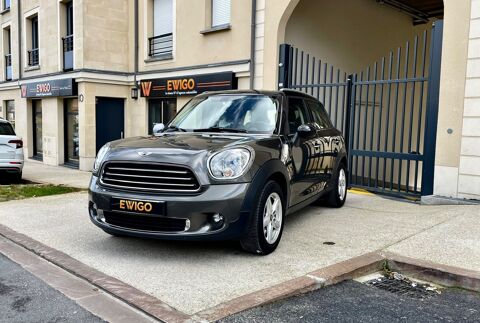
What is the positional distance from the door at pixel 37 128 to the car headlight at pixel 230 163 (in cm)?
1544

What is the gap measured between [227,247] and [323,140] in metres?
2.27

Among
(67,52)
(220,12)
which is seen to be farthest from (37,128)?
(220,12)

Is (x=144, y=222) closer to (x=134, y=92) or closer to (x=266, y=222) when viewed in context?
(x=266, y=222)

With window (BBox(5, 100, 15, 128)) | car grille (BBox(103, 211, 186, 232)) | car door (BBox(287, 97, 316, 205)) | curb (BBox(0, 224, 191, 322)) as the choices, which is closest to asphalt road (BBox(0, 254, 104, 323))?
curb (BBox(0, 224, 191, 322))

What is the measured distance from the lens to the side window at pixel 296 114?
5.64 meters

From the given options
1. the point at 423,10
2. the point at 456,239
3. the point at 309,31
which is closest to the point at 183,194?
the point at 456,239

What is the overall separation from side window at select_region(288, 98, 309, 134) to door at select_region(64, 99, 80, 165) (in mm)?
11070

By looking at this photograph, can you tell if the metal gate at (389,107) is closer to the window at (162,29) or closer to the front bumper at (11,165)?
the window at (162,29)

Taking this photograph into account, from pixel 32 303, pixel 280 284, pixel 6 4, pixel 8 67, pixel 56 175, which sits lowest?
pixel 56 175

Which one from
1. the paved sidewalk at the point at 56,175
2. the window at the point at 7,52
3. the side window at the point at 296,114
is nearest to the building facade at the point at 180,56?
the window at the point at 7,52

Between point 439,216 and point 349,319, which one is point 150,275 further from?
point 439,216

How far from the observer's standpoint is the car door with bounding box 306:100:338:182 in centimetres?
630

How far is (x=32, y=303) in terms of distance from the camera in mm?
3699

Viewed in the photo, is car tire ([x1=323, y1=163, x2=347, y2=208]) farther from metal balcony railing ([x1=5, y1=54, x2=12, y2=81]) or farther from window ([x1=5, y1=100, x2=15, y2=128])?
metal balcony railing ([x1=5, y1=54, x2=12, y2=81])
